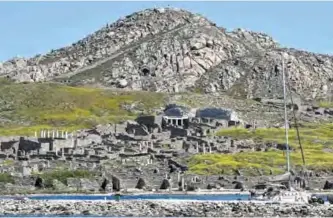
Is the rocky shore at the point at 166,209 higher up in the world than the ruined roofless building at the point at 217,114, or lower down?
lower down

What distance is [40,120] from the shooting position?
18488cm

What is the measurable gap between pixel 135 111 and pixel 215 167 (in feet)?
289

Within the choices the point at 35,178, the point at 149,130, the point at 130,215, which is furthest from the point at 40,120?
the point at 130,215

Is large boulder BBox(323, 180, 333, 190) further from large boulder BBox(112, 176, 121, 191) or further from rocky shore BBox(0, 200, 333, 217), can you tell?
rocky shore BBox(0, 200, 333, 217)

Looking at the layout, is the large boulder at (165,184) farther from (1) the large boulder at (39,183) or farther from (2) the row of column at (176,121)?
(2) the row of column at (176,121)

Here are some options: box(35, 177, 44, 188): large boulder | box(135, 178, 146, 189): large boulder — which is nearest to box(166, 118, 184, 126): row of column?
box(135, 178, 146, 189): large boulder

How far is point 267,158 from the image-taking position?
118m

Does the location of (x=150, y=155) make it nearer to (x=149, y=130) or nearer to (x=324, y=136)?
(x=149, y=130)

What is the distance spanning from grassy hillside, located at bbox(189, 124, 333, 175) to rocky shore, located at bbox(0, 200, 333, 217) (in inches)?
1672

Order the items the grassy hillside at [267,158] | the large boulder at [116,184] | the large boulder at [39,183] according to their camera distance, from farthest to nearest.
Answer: the grassy hillside at [267,158]
the large boulder at [39,183]
the large boulder at [116,184]

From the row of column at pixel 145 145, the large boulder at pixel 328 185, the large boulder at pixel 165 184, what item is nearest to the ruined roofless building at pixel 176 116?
the row of column at pixel 145 145

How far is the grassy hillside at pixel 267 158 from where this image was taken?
110562 millimetres

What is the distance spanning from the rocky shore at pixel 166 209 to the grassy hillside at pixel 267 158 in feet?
139

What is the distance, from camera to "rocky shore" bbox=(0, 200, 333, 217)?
5831 centimetres
